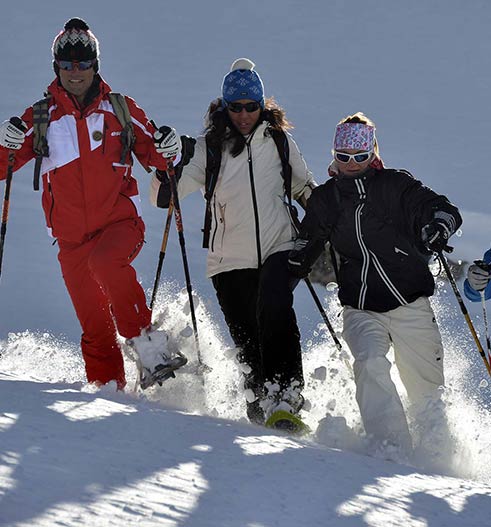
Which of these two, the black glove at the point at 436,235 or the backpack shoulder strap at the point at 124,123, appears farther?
the backpack shoulder strap at the point at 124,123

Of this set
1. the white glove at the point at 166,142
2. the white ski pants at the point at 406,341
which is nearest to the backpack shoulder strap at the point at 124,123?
the white glove at the point at 166,142

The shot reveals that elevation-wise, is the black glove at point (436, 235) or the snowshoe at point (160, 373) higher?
the black glove at point (436, 235)

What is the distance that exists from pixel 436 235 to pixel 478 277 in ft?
2.05

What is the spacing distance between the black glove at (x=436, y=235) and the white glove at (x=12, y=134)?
233 cm

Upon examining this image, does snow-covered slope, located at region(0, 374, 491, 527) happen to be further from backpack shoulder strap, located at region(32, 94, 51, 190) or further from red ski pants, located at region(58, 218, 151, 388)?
backpack shoulder strap, located at region(32, 94, 51, 190)

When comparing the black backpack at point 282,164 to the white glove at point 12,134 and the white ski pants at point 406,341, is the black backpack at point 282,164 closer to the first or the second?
the white ski pants at point 406,341

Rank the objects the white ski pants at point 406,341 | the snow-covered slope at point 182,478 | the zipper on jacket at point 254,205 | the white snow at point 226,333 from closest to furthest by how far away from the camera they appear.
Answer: the snow-covered slope at point 182,478, the white snow at point 226,333, the white ski pants at point 406,341, the zipper on jacket at point 254,205

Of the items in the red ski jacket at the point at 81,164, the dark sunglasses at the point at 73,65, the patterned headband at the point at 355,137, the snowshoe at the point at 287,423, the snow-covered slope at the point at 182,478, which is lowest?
the snow-covered slope at the point at 182,478

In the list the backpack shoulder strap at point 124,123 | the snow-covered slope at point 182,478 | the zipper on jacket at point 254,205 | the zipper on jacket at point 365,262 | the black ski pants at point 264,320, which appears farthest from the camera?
the zipper on jacket at point 254,205

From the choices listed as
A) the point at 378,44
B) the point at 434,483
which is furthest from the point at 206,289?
the point at 378,44

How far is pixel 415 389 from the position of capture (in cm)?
568

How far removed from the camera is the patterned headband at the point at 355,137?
221 inches

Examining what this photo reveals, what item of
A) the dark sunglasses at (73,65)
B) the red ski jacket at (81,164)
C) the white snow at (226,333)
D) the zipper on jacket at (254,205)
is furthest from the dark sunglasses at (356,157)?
the dark sunglasses at (73,65)

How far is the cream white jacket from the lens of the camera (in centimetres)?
605
